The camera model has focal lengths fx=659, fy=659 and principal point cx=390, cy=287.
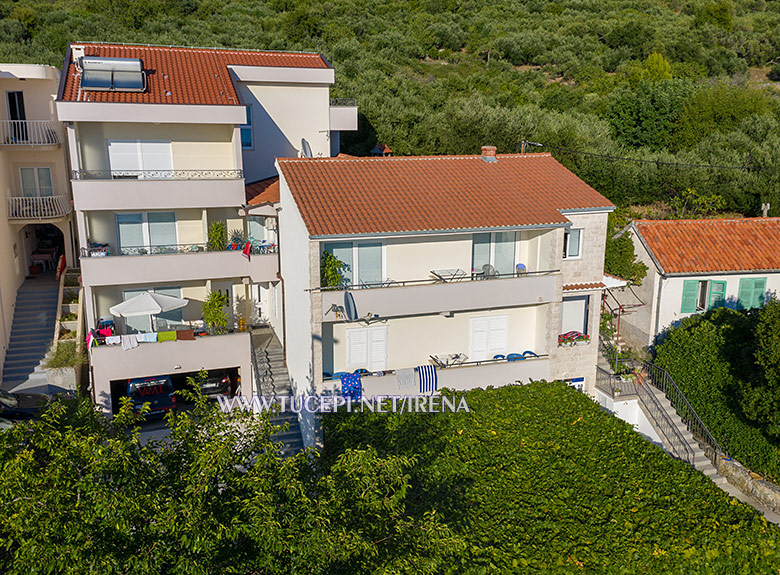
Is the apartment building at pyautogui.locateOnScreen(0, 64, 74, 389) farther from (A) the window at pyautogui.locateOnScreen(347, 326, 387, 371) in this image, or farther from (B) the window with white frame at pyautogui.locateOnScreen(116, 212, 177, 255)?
(A) the window at pyautogui.locateOnScreen(347, 326, 387, 371)

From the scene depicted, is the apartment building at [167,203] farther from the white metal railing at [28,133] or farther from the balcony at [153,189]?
the white metal railing at [28,133]

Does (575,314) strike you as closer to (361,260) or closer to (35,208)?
(361,260)

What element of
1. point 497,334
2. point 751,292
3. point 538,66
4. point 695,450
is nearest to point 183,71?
point 497,334

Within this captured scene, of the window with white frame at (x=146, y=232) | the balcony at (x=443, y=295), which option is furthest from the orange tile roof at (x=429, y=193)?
the window with white frame at (x=146, y=232)

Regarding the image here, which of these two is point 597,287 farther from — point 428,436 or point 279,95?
point 279,95

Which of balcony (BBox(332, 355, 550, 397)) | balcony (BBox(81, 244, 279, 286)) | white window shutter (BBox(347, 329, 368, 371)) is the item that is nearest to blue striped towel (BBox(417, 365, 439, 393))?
balcony (BBox(332, 355, 550, 397))
